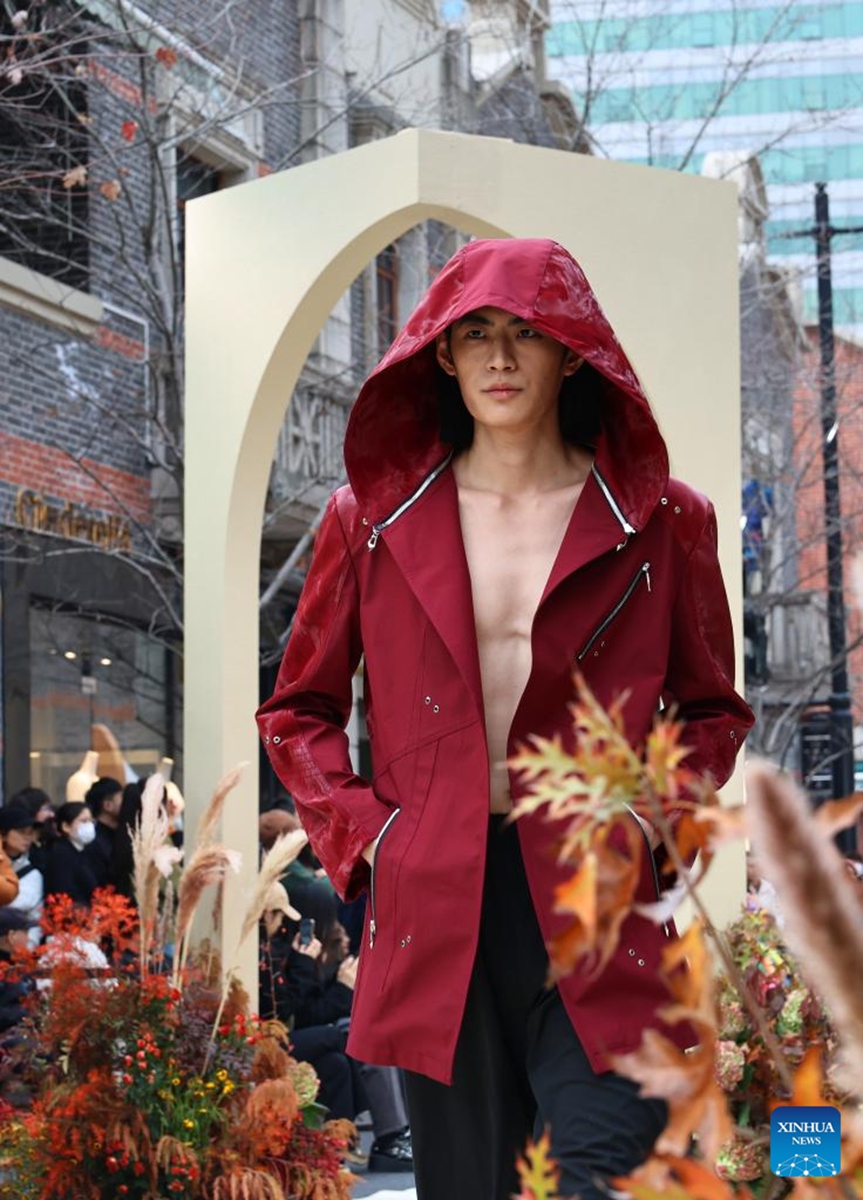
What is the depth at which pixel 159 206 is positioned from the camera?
13.7 meters

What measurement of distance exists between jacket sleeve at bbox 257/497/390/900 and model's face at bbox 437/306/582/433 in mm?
344

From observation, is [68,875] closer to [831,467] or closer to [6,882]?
[6,882]

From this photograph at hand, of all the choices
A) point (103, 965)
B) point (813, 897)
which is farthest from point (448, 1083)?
point (103, 965)

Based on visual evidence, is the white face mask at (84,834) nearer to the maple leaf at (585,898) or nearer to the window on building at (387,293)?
the window on building at (387,293)

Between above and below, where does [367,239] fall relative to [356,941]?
above

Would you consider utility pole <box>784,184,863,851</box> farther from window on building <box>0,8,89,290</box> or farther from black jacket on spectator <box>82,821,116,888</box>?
black jacket on spectator <box>82,821,116,888</box>

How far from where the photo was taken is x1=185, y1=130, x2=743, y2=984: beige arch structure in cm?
664

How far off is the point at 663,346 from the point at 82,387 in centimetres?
764

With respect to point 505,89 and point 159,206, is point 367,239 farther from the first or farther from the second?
point 505,89

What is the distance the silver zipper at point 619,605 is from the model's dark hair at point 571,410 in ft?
1.02

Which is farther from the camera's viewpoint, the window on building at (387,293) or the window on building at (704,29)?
the window on building at (704,29)

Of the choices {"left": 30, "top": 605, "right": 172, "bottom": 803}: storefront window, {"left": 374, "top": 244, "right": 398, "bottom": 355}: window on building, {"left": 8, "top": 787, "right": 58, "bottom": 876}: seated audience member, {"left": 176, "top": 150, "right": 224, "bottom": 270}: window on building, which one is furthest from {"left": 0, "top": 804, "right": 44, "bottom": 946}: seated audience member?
{"left": 374, "top": 244, "right": 398, "bottom": 355}: window on building

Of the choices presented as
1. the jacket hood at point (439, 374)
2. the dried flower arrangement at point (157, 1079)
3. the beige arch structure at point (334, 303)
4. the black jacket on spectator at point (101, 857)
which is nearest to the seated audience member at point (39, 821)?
the black jacket on spectator at point (101, 857)

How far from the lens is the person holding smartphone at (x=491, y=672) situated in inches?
123
